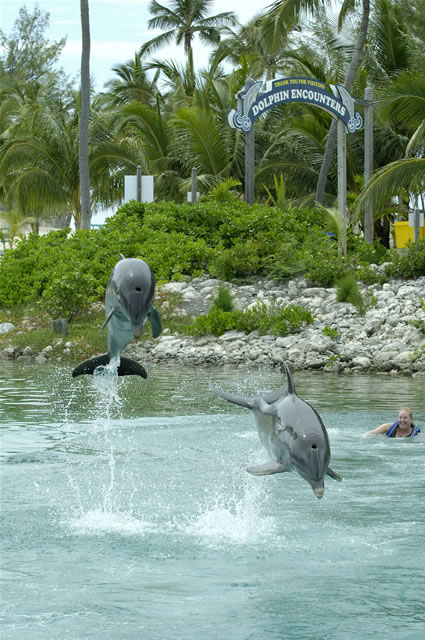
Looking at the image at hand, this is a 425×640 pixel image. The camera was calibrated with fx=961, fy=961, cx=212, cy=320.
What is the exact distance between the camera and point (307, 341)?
65.7 ft

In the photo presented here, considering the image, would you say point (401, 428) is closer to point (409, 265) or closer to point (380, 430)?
point (380, 430)

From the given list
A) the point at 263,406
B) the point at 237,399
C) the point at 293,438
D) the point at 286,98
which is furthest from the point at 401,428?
the point at 286,98

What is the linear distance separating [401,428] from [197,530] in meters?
4.56

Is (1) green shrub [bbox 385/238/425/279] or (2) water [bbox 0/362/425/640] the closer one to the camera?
(2) water [bbox 0/362/425/640]

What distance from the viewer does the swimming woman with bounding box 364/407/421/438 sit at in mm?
12539

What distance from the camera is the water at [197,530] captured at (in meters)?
6.99

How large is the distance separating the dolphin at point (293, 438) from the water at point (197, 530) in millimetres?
1366

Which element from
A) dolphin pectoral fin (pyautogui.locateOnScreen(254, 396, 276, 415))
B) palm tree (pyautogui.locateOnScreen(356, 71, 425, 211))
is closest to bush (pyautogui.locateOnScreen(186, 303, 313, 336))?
palm tree (pyautogui.locateOnScreen(356, 71, 425, 211))

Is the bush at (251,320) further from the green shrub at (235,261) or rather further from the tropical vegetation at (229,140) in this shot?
the tropical vegetation at (229,140)

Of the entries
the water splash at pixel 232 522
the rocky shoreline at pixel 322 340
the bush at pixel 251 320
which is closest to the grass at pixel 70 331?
the rocky shoreline at pixel 322 340

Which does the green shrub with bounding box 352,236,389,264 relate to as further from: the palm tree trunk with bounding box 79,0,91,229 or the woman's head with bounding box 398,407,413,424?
the woman's head with bounding box 398,407,413,424

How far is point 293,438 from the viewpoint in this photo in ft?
20.0

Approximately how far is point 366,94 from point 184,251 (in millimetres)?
7386

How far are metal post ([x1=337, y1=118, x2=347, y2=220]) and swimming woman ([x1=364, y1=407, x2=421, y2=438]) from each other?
1319 cm
